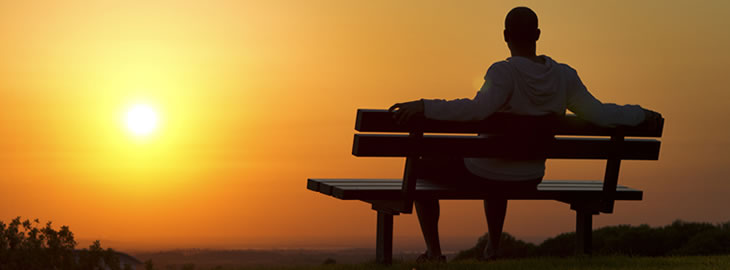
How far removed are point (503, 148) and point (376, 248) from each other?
127 cm

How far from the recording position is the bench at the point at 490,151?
5625 mm

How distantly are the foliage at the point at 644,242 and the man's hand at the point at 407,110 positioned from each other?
4.69 m

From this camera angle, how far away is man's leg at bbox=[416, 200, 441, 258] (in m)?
6.24

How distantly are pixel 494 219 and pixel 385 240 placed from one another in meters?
0.94

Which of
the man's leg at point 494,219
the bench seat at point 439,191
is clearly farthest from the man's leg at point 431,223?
the man's leg at point 494,219

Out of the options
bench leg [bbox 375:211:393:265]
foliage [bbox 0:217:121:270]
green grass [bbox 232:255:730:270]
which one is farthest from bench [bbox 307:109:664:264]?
foliage [bbox 0:217:121:270]

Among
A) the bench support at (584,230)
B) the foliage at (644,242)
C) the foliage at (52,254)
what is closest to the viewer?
the foliage at (52,254)

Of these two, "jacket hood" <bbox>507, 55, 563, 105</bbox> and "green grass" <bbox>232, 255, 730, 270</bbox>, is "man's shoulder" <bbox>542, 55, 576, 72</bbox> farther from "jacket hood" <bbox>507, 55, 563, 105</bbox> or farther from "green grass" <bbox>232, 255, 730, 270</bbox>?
"green grass" <bbox>232, 255, 730, 270</bbox>

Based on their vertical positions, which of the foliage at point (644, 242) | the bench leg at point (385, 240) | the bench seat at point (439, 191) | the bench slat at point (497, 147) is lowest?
the foliage at point (644, 242)

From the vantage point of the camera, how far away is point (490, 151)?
5910 mm

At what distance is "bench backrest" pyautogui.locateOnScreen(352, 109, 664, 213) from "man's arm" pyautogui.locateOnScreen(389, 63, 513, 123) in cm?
8

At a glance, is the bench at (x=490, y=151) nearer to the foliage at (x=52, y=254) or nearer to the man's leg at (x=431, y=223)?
the man's leg at (x=431, y=223)

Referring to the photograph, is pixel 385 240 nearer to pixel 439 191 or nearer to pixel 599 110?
pixel 439 191

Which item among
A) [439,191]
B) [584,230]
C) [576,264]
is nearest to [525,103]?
[439,191]
